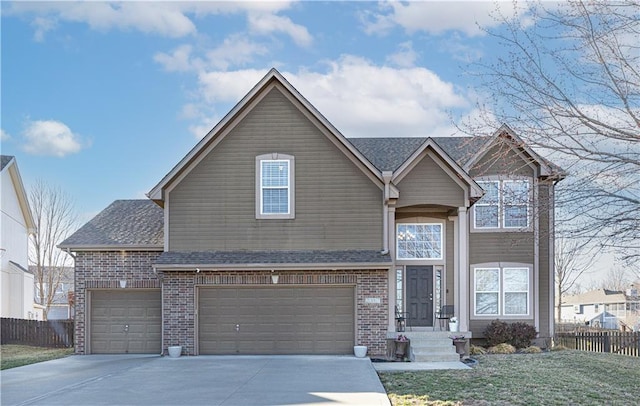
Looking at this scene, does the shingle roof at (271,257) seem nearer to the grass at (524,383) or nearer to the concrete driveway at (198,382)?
the concrete driveway at (198,382)

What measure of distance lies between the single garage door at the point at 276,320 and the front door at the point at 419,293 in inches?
88.6

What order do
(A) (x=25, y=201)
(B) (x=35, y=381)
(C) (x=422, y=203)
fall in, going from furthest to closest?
(A) (x=25, y=201) < (C) (x=422, y=203) < (B) (x=35, y=381)

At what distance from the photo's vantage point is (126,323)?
20.0m

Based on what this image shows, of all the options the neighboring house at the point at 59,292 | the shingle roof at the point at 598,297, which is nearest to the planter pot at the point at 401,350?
the neighboring house at the point at 59,292

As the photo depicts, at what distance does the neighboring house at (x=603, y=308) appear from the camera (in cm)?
5519

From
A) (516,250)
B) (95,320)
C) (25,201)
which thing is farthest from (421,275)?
(25,201)

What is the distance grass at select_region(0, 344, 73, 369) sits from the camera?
1841 cm

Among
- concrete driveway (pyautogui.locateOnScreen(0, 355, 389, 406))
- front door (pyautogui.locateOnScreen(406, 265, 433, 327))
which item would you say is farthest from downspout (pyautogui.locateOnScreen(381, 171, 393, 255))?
concrete driveway (pyautogui.locateOnScreen(0, 355, 389, 406))

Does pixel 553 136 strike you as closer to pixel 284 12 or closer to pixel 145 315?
pixel 284 12

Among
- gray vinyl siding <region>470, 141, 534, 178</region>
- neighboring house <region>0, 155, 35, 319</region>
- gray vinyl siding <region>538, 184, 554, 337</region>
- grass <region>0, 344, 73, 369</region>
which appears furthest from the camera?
neighboring house <region>0, 155, 35, 319</region>

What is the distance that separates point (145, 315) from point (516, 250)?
11707 mm

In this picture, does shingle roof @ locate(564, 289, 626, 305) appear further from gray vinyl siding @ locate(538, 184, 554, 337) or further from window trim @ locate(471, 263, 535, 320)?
window trim @ locate(471, 263, 535, 320)

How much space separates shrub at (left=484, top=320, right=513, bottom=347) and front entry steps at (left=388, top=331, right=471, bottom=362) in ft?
5.98

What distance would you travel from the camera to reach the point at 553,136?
9.73m
